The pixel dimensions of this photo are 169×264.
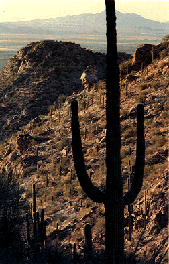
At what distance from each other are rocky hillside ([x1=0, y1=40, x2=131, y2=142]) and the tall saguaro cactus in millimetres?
23516

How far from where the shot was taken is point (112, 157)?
9766 mm

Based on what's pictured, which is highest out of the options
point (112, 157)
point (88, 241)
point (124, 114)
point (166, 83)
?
point (166, 83)

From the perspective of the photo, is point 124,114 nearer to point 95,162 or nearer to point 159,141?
point 95,162

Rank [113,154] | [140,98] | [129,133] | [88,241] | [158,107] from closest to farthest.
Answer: [113,154] < [88,241] < [129,133] < [158,107] < [140,98]

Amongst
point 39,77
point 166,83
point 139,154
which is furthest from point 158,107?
point 39,77

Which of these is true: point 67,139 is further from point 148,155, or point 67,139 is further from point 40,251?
point 40,251

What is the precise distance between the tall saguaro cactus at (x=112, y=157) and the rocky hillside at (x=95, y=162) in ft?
3.81

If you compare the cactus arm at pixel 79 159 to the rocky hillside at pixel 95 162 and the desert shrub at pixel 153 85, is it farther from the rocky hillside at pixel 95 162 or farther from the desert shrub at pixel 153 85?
the desert shrub at pixel 153 85

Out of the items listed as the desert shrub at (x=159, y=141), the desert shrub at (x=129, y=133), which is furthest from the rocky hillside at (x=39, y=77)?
the desert shrub at (x=159, y=141)

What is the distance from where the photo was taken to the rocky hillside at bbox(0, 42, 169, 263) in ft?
40.5

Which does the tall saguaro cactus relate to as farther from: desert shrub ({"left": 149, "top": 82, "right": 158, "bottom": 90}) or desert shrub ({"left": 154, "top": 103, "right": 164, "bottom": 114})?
desert shrub ({"left": 149, "top": 82, "right": 158, "bottom": 90})

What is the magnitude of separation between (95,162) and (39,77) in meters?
26.5

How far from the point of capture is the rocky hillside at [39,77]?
118ft

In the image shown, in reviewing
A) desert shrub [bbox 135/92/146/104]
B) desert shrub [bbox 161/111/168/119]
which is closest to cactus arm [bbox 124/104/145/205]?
desert shrub [bbox 161/111/168/119]
